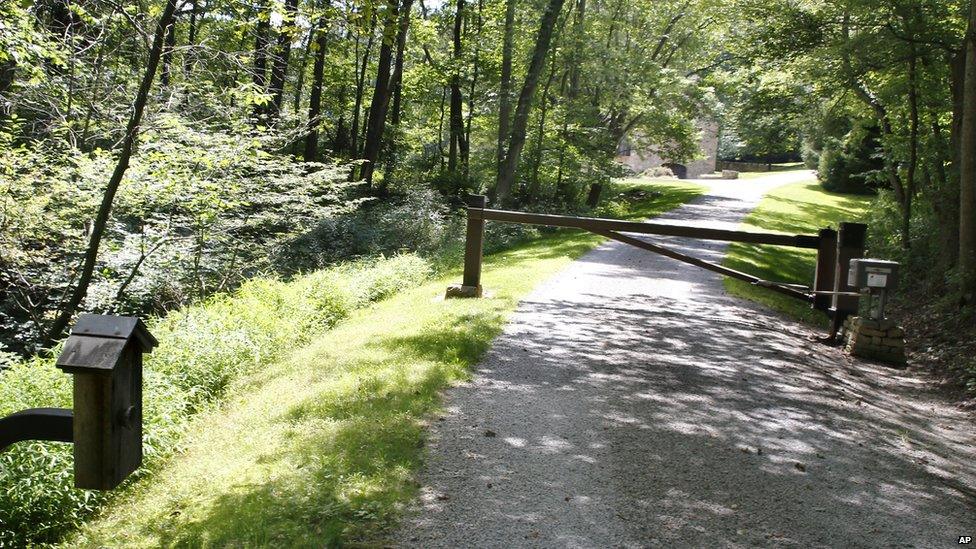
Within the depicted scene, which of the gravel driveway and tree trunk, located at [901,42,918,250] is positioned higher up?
tree trunk, located at [901,42,918,250]

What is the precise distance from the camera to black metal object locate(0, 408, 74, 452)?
9.48 feet

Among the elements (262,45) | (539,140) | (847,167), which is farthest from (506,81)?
(847,167)

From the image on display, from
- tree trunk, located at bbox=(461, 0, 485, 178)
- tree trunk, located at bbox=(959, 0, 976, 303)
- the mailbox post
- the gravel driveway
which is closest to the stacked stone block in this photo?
the gravel driveway

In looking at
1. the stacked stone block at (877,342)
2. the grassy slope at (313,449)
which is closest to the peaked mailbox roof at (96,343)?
the grassy slope at (313,449)

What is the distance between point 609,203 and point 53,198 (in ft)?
78.0

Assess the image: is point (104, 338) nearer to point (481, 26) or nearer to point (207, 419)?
point (207, 419)

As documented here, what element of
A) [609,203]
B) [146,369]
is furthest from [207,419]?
[609,203]

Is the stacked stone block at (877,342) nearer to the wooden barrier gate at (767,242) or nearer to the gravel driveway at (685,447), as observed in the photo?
the gravel driveway at (685,447)

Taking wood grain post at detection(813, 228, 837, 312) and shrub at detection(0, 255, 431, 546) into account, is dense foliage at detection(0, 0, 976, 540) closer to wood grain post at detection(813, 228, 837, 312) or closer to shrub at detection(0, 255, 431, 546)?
shrub at detection(0, 255, 431, 546)

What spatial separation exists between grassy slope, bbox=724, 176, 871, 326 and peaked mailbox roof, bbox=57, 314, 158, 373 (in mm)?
11204

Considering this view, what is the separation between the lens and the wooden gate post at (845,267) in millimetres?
10258

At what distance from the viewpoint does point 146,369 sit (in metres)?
7.58

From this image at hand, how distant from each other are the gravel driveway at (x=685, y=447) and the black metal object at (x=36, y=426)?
2.10 metres

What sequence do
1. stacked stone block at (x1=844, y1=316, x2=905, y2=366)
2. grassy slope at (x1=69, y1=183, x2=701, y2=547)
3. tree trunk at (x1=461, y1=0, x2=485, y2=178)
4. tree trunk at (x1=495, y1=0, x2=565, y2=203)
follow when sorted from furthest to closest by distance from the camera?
tree trunk at (x1=461, y1=0, x2=485, y2=178) < tree trunk at (x1=495, y1=0, x2=565, y2=203) < stacked stone block at (x1=844, y1=316, x2=905, y2=366) < grassy slope at (x1=69, y1=183, x2=701, y2=547)
